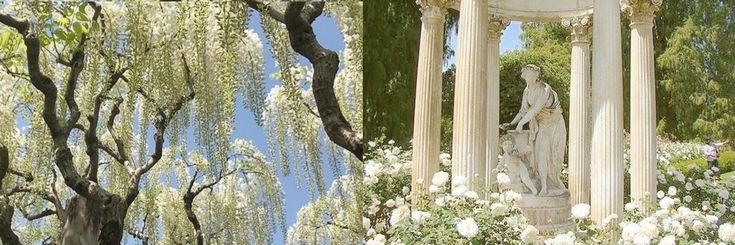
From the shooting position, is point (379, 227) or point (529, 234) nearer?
point (529, 234)

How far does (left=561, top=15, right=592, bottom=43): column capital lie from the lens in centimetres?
457

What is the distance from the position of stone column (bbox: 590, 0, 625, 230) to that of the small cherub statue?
0.72 metres

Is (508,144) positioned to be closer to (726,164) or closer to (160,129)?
(726,164)

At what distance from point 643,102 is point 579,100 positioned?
837 mm

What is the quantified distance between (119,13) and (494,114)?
2.79 metres

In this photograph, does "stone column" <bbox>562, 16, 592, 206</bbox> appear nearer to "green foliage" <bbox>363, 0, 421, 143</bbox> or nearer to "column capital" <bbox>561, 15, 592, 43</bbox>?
"column capital" <bbox>561, 15, 592, 43</bbox>

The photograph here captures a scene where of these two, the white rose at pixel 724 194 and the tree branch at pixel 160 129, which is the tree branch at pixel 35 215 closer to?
the tree branch at pixel 160 129

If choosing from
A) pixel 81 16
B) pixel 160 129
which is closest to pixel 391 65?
pixel 160 129

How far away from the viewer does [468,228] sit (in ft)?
8.84

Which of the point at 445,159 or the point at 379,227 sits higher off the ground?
the point at 445,159

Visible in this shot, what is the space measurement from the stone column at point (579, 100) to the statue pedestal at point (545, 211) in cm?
45

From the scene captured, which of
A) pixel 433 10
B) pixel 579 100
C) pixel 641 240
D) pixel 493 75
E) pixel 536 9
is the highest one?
pixel 536 9

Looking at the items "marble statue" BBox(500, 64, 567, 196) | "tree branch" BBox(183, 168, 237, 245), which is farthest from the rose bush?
"tree branch" BBox(183, 168, 237, 245)

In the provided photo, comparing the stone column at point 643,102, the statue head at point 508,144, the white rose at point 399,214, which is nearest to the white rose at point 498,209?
the white rose at point 399,214
